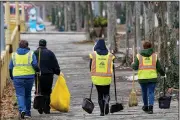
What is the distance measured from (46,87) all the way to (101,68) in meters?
1.44

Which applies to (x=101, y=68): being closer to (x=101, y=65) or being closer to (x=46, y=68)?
(x=101, y=65)

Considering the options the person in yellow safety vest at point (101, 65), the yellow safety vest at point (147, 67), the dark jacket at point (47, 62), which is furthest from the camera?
the dark jacket at point (47, 62)

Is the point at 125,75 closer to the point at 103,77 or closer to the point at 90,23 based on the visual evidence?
the point at 103,77

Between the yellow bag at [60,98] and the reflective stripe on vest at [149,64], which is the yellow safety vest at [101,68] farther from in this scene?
the yellow bag at [60,98]

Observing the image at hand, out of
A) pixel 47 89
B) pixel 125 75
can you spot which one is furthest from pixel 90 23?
pixel 47 89

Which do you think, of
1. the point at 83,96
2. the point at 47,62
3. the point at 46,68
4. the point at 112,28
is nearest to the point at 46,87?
the point at 46,68

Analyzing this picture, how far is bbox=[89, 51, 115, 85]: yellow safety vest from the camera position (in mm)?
12070

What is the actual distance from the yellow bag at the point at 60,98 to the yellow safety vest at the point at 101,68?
1369 mm

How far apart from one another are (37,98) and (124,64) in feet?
37.8

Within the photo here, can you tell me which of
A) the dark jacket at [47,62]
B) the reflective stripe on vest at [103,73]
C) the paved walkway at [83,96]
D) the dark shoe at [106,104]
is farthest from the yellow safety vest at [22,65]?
the dark shoe at [106,104]

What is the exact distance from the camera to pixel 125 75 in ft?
69.8

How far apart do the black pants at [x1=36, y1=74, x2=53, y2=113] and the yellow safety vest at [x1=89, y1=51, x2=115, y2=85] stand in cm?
115

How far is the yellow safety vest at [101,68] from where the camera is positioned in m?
12.1

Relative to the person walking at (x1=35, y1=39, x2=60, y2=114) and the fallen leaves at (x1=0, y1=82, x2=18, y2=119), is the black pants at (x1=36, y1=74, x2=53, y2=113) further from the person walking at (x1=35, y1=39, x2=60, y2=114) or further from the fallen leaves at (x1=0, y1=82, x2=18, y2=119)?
the fallen leaves at (x1=0, y1=82, x2=18, y2=119)
